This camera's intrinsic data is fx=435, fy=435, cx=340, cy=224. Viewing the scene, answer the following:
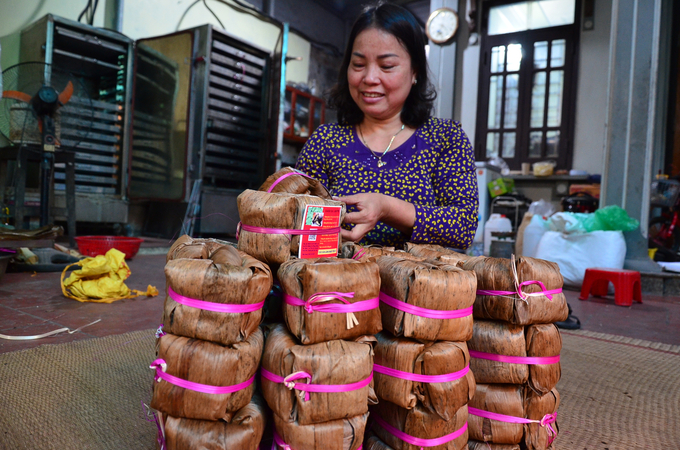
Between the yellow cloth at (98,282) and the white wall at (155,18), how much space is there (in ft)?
11.4

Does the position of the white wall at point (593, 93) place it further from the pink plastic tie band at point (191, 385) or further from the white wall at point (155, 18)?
the pink plastic tie band at point (191, 385)

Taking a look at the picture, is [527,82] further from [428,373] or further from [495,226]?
[428,373]

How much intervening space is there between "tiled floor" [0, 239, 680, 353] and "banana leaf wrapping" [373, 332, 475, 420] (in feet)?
4.98

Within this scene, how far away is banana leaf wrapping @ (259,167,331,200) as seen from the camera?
1099 mm

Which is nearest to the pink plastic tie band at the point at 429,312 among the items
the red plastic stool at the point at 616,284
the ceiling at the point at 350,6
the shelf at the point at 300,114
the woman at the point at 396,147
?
the woman at the point at 396,147

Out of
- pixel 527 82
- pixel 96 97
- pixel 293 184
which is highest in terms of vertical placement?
pixel 527 82

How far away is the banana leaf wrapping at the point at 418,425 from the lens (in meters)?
0.87

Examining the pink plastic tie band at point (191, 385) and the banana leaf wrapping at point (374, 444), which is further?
the banana leaf wrapping at point (374, 444)

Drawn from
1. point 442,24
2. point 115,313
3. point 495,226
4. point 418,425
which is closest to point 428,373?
point 418,425

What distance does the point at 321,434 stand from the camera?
80 cm

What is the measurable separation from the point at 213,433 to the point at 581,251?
13.4 ft

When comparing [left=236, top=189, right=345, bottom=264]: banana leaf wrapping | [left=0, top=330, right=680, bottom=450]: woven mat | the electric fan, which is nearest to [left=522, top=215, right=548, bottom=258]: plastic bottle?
[left=0, top=330, right=680, bottom=450]: woven mat

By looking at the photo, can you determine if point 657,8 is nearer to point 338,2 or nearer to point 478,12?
point 478,12

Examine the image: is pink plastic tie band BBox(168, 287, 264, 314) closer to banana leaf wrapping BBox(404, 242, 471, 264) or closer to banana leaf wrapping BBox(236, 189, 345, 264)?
banana leaf wrapping BBox(236, 189, 345, 264)
